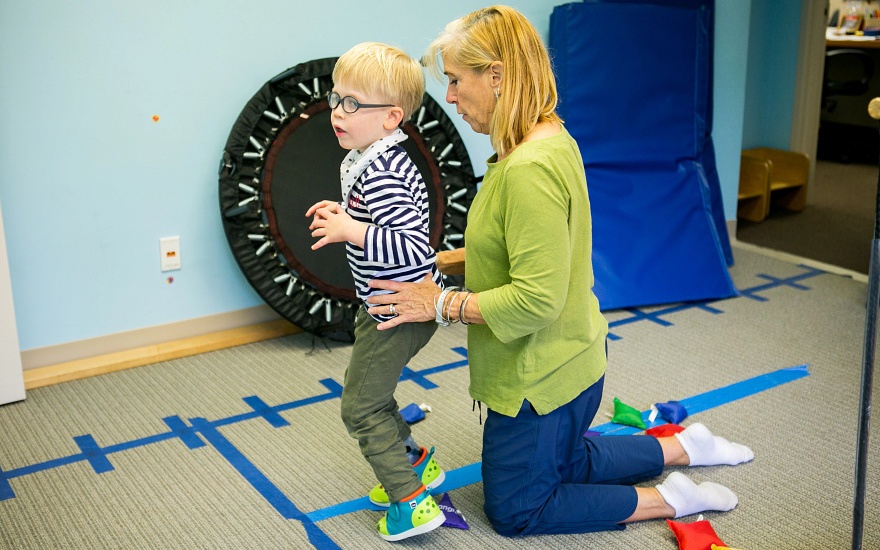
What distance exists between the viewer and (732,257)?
13.0ft

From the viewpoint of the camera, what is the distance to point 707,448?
2.07m

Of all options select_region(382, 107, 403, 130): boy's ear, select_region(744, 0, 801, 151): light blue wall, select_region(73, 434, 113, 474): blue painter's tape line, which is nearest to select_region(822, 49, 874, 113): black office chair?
select_region(744, 0, 801, 151): light blue wall

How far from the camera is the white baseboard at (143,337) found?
271 cm

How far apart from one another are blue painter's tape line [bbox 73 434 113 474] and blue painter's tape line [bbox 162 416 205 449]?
21 centimetres

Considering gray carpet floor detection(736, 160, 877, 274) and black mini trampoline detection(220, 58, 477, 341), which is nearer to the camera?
black mini trampoline detection(220, 58, 477, 341)

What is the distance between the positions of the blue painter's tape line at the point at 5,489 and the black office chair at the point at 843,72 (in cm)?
517

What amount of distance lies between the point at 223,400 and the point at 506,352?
1213 mm

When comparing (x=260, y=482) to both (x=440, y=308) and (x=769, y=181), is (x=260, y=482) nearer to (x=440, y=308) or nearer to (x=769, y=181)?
(x=440, y=308)

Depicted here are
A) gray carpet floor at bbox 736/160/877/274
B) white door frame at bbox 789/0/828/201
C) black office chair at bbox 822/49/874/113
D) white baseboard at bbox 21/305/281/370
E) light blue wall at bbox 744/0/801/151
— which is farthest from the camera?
black office chair at bbox 822/49/874/113

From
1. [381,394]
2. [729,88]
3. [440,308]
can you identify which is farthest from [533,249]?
[729,88]

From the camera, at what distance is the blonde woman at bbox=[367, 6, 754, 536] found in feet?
5.04

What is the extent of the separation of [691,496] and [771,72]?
12.6ft

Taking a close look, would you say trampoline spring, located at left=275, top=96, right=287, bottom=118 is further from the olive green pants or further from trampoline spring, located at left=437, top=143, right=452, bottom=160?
the olive green pants

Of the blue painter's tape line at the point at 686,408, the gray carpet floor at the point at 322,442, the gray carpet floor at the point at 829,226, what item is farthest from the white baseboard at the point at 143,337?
the gray carpet floor at the point at 829,226
